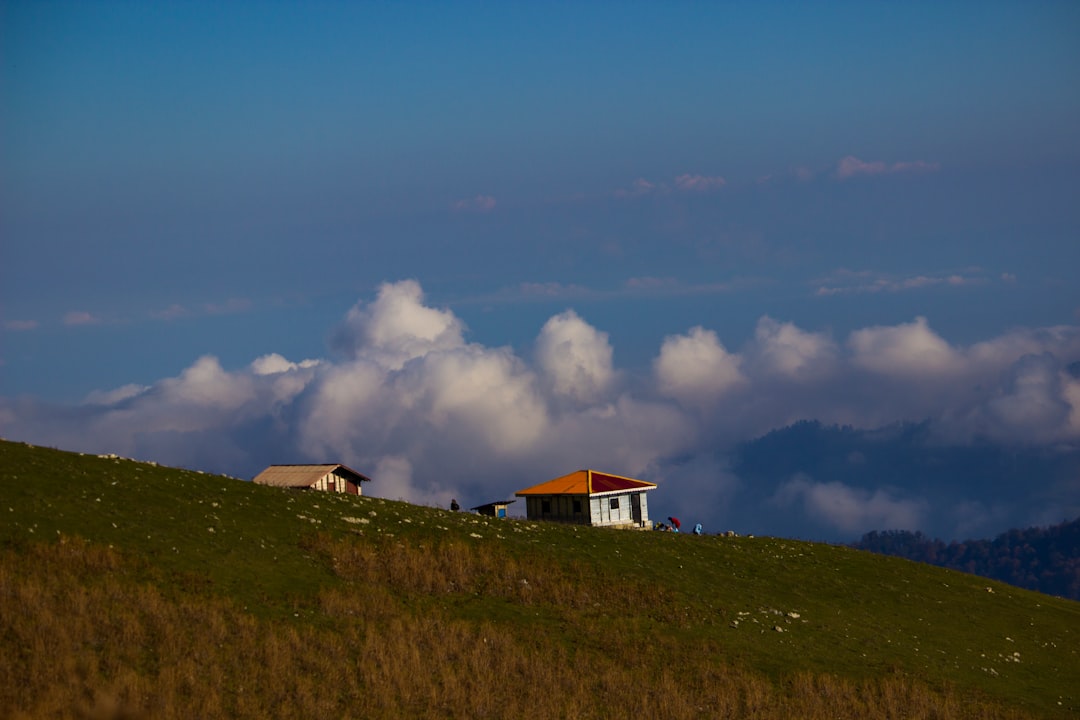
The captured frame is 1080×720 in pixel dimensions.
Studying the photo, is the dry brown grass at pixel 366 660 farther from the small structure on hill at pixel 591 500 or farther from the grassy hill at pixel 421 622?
the small structure on hill at pixel 591 500

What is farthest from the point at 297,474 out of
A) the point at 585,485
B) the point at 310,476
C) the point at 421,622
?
the point at 421,622

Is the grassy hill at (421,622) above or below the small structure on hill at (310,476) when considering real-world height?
below

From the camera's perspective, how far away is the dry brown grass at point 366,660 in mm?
36562

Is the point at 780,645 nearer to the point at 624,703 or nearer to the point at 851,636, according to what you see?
the point at 851,636

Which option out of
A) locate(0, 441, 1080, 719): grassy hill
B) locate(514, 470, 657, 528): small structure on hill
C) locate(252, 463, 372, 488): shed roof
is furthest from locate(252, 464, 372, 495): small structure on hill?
locate(0, 441, 1080, 719): grassy hill

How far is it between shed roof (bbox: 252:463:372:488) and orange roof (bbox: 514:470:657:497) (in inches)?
701

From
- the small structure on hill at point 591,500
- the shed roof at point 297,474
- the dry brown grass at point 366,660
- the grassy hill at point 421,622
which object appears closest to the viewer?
the dry brown grass at point 366,660

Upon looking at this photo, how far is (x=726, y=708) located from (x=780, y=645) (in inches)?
394

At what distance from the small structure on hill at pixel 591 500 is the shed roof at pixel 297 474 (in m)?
17.6

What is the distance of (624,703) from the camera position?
44031 millimetres

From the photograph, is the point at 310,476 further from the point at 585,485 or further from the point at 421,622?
the point at 421,622

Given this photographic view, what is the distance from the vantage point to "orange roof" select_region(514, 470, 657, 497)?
10138cm

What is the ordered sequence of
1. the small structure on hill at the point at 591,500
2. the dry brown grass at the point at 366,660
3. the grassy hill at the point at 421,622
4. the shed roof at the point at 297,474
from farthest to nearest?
1. the small structure on hill at the point at 591,500
2. the shed roof at the point at 297,474
3. the grassy hill at the point at 421,622
4. the dry brown grass at the point at 366,660

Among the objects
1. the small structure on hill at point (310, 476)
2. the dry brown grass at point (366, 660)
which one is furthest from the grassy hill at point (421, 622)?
the small structure on hill at point (310, 476)
